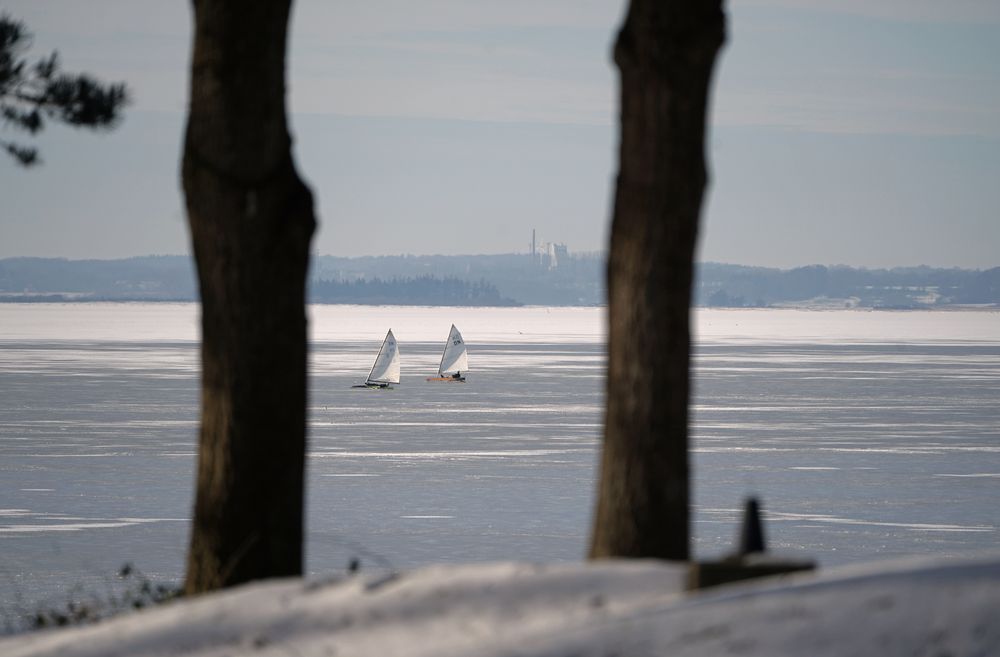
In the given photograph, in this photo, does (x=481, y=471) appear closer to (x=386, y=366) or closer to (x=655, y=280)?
(x=655, y=280)

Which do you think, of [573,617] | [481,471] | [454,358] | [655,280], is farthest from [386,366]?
[573,617]

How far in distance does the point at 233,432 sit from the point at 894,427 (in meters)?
46.8

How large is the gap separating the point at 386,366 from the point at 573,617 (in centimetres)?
7664

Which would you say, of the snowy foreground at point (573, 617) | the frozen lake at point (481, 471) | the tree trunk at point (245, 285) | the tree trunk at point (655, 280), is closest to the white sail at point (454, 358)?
the frozen lake at point (481, 471)

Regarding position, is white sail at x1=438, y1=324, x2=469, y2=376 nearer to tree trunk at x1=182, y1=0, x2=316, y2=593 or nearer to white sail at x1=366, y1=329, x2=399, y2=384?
white sail at x1=366, y1=329, x2=399, y2=384

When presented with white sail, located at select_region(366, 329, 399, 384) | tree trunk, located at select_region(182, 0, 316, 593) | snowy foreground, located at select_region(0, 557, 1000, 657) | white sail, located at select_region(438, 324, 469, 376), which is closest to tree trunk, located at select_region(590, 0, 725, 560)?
snowy foreground, located at select_region(0, 557, 1000, 657)

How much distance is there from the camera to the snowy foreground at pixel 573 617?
546cm

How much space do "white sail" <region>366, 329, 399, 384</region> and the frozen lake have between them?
263cm

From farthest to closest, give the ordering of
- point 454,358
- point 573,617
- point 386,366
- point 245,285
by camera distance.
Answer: point 454,358 < point 386,366 < point 245,285 < point 573,617

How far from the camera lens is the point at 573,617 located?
20.1 feet

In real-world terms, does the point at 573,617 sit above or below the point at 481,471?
above

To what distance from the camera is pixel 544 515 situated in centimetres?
3050

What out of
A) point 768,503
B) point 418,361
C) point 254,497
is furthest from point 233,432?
point 418,361

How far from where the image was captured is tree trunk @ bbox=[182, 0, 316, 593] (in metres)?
9.01
